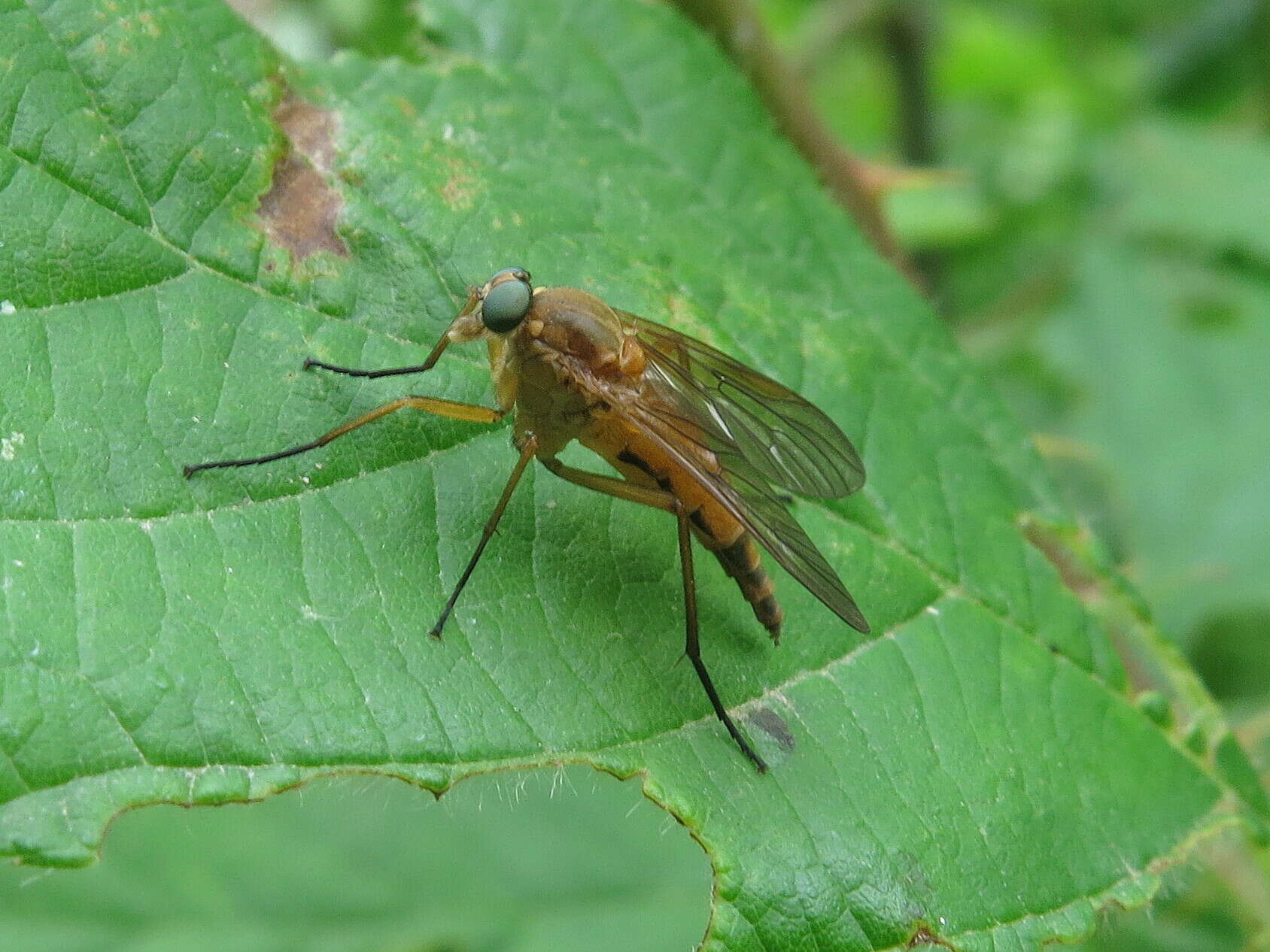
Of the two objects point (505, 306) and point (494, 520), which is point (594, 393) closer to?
point (505, 306)

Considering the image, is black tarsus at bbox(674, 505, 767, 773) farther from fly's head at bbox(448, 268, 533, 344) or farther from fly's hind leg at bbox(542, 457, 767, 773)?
fly's head at bbox(448, 268, 533, 344)

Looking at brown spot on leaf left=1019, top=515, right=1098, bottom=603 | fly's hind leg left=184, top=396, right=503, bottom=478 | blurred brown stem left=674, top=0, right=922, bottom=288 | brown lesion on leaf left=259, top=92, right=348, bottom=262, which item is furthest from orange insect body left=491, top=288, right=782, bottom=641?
blurred brown stem left=674, top=0, right=922, bottom=288

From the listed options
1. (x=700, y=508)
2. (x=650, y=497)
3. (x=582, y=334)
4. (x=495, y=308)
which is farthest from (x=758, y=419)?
(x=495, y=308)

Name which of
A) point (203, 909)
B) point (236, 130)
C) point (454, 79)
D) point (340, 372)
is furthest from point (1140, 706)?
point (203, 909)

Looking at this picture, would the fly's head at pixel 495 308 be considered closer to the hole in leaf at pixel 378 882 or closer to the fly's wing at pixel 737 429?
the fly's wing at pixel 737 429

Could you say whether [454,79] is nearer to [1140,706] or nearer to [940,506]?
[940,506]

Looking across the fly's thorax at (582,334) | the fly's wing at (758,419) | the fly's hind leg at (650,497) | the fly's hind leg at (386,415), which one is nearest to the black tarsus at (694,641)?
the fly's hind leg at (650,497)
